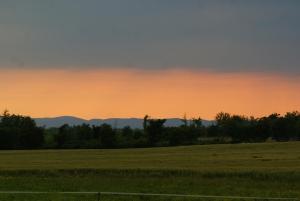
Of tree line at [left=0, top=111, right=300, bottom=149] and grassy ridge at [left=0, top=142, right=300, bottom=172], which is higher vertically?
tree line at [left=0, top=111, right=300, bottom=149]

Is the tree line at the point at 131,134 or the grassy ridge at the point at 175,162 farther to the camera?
the tree line at the point at 131,134

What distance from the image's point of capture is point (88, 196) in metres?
24.8

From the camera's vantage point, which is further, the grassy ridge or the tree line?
the tree line

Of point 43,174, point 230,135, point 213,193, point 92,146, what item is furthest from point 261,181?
point 230,135

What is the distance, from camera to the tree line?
446 feet

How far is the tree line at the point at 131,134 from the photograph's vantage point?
136000mm

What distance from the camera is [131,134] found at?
493 ft

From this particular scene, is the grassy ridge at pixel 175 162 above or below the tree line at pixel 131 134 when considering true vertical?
below

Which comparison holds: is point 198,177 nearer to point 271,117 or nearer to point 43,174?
point 43,174

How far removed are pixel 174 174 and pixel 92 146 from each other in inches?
3497

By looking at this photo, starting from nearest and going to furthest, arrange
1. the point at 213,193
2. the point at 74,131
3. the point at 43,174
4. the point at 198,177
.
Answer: the point at 213,193
the point at 198,177
the point at 43,174
the point at 74,131

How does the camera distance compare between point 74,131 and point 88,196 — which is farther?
point 74,131

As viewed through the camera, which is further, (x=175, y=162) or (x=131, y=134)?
(x=131, y=134)

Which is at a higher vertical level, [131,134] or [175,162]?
[131,134]
